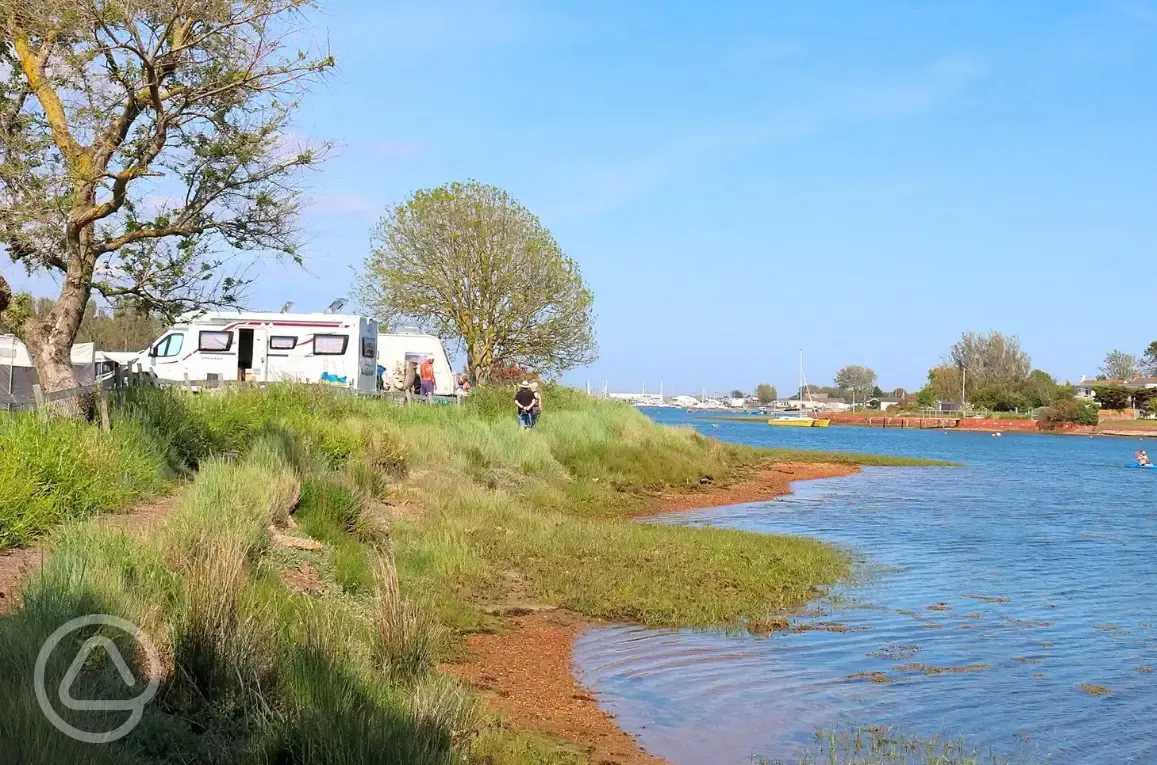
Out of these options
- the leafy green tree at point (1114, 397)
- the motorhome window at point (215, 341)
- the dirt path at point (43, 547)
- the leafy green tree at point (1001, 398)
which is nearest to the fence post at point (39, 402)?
the dirt path at point (43, 547)

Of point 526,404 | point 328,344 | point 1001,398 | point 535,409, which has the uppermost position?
point 1001,398

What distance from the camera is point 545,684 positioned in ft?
33.2

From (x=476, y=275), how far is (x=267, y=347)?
16.1 meters

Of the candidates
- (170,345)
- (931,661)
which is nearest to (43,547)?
(931,661)

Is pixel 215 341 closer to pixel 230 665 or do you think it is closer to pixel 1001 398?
pixel 230 665

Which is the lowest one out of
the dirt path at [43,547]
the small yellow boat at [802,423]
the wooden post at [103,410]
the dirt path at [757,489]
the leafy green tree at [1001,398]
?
the dirt path at [757,489]

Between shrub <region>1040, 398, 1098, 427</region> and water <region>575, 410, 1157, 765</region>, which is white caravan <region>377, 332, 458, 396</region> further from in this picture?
shrub <region>1040, 398, 1098, 427</region>

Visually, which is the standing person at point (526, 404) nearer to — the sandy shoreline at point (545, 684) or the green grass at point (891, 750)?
the sandy shoreline at point (545, 684)

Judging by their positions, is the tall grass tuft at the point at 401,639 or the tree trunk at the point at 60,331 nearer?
the tall grass tuft at the point at 401,639

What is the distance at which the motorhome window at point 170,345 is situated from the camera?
33.1 meters

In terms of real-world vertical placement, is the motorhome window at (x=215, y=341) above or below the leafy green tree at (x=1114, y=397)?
below

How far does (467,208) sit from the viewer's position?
155 feet

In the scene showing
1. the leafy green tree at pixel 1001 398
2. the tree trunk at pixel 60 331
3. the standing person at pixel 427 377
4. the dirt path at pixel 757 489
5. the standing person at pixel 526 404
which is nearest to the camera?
the tree trunk at pixel 60 331

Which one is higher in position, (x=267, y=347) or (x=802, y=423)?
(x=267, y=347)
